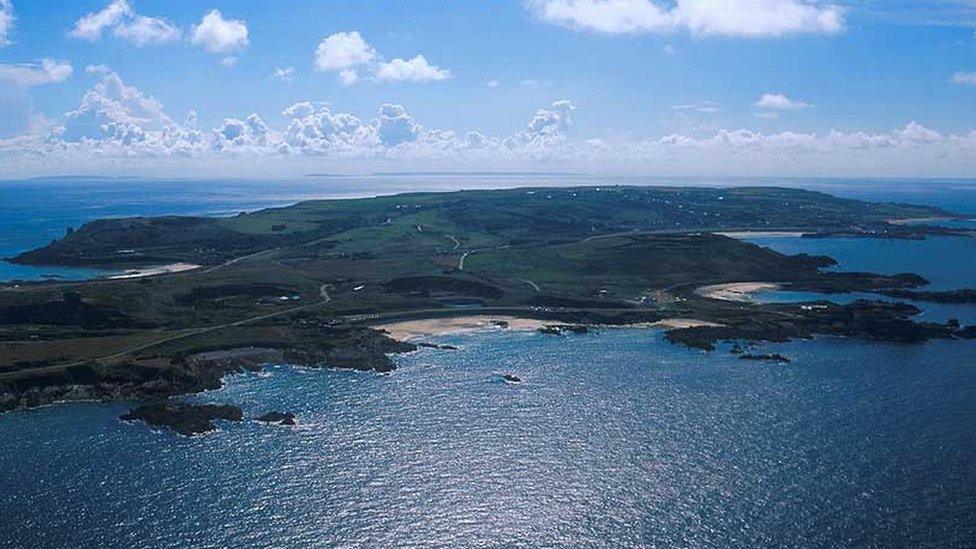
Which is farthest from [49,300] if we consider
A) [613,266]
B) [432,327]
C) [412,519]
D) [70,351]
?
[613,266]

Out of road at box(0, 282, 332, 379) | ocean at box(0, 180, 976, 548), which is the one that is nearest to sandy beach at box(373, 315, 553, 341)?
road at box(0, 282, 332, 379)

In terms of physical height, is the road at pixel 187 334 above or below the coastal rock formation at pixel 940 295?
below

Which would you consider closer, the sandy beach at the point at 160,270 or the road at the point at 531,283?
the road at the point at 531,283

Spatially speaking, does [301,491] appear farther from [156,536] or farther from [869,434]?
[869,434]

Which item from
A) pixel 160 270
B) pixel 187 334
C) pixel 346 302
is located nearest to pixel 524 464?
pixel 187 334

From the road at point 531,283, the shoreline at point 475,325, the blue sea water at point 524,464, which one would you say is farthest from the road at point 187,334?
the road at point 531,283

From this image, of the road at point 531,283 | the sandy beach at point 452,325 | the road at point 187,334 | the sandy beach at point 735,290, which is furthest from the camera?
the road at point 531,283

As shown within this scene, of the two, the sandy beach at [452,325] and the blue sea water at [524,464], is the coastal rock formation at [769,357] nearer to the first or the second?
the blue sea water at [524,464]
